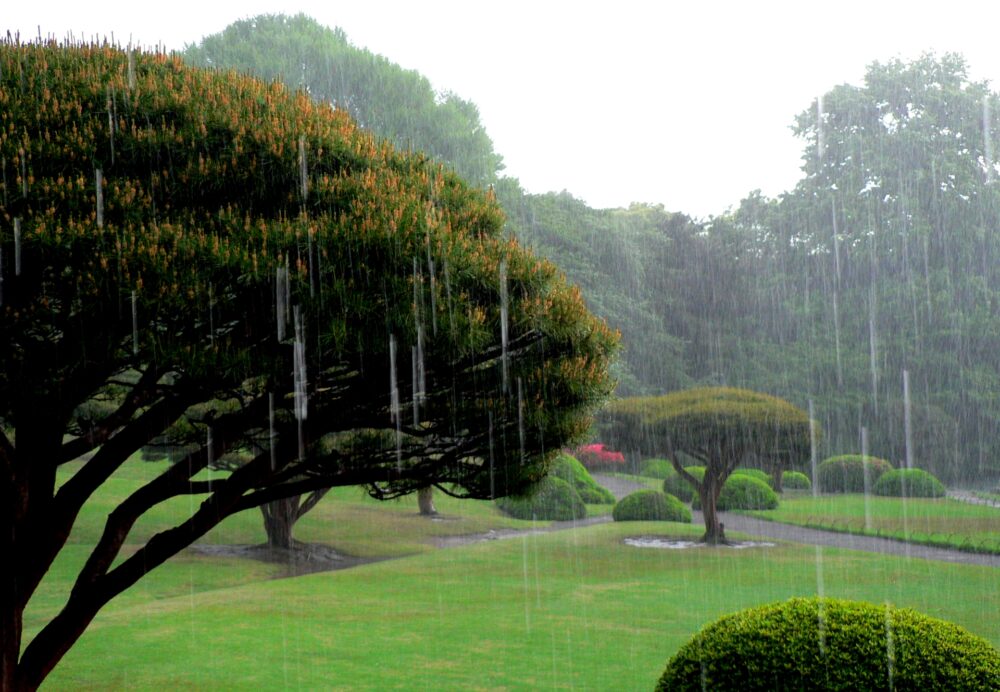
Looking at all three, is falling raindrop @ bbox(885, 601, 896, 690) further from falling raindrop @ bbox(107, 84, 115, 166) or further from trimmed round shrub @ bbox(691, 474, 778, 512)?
trimmed round shrub @ bbox(691, 474, 778, 512)

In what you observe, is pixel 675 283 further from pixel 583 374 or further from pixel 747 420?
pixel 583 374

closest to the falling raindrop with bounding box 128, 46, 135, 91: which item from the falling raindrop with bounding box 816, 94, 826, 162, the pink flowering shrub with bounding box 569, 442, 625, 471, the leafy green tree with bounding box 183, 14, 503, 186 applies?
the leafy green tree with bounding box 183, 14, 503, 186

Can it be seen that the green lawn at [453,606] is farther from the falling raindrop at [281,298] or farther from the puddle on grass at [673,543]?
the falling raindrop at [281,298]

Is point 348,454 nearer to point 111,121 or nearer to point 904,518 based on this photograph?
point 111,121

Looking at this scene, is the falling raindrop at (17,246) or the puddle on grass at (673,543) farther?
the puddle on grass at (673,543)

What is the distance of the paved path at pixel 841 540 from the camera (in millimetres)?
20891

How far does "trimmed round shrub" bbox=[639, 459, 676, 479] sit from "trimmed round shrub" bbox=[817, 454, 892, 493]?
7.62 metres

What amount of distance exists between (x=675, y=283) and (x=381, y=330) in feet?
132

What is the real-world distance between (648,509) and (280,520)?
10.0m

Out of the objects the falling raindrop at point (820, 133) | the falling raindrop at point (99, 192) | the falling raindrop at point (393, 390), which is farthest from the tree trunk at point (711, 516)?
the falling raindrop at point (820, 133)

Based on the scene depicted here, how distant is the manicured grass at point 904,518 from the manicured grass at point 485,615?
382 cm

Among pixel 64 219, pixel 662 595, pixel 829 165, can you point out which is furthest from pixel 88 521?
pixel 829 165

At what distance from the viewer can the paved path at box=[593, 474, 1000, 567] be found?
2089cm

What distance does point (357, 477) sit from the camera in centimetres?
823
